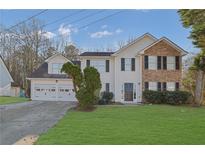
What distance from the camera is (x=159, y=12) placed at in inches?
414

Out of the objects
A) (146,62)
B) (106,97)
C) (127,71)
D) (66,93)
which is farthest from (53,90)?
(146,62)

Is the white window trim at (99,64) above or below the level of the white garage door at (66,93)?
above

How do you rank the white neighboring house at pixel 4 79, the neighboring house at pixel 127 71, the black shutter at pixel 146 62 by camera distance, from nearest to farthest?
the white neighboring house at pixel 4 79 → the neighboring house at pixel 127 71 → the black shutter at pixel 146 62

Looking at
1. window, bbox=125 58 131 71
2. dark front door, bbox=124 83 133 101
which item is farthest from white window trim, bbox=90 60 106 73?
dark front door, bbox=124 83 133 101

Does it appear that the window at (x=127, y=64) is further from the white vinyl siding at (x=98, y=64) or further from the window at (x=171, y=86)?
the window at (x=171, y=86)

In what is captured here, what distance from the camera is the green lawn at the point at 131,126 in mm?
10305

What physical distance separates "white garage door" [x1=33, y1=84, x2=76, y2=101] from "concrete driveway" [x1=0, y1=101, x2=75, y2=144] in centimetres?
12

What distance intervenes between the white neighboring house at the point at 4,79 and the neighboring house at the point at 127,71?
0.57 m

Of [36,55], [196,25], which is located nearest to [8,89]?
[36,55]

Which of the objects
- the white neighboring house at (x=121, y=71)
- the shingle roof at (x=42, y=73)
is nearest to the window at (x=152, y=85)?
the white neighboring house at (x=121, y=71)

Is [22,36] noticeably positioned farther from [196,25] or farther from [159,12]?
[196,25]

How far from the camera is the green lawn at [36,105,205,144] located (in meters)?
10.3

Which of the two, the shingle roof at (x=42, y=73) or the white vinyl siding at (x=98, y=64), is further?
the white vinyl siding at (x=98, y=64)

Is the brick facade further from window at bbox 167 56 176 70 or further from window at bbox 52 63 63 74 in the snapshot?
window at bbox 52 63 63 74
